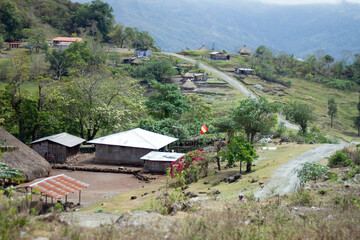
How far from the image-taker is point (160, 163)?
72.6 ft

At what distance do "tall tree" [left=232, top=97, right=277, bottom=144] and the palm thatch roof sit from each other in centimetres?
1196

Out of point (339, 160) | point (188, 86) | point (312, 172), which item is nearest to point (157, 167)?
point (312, 172)

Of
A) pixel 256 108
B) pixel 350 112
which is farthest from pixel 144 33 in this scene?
pixel 256 108

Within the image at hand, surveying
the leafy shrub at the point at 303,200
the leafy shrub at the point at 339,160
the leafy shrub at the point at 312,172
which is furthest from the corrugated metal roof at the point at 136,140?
the leafy shrub at the point at 303,200

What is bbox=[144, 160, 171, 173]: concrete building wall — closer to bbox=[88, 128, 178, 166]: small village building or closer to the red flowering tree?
bbox=[88, 128, 178, 166]: small village building

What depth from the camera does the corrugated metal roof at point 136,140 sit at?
24359mm

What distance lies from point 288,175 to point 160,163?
362 inches

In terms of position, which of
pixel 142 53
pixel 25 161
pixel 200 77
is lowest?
pixel 25 161

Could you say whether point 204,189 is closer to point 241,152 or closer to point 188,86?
point 241,152

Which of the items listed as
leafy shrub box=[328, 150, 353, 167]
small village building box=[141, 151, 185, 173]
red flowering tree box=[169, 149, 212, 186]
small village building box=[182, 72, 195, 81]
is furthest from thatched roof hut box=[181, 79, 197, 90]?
leafy shrub box=[328, 150, 353, 167]

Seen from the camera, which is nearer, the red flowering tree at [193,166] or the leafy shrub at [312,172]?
the leafy shrub at [312,172]

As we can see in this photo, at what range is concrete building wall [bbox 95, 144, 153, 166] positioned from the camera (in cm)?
2434

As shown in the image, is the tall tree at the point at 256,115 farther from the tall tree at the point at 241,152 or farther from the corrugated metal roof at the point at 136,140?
the corrugated metal roof at the point at 136,140

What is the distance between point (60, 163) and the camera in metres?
24.1
